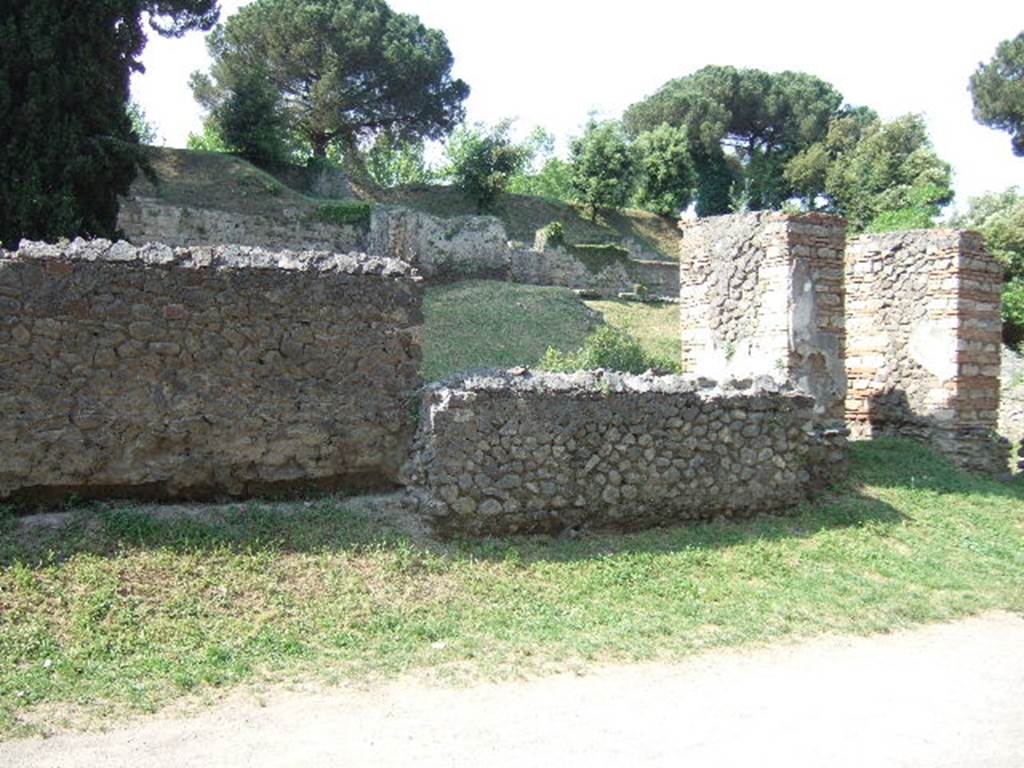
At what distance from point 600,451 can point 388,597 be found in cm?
251

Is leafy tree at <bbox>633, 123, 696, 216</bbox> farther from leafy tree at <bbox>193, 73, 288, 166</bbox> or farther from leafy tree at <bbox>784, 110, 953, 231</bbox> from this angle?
leafy tree at <bbox>193, 73, 288, 166</bbox>

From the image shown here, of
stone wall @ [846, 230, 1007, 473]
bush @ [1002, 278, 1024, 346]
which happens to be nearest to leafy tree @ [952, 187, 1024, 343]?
bush @ [1002, 278, 1024, 346]

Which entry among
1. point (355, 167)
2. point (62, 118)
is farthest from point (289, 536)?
point (355, 167)

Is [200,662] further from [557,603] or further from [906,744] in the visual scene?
[906,744]

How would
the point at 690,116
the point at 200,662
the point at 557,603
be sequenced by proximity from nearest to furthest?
the point at 200,662 < the point at 557,603 < the point at 690,116

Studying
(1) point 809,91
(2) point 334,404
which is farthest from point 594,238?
(2) point 334,404

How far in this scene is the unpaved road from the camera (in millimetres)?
4324

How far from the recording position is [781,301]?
34.5 feet

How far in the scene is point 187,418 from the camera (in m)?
7.12

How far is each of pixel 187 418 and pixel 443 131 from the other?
35.3 metres

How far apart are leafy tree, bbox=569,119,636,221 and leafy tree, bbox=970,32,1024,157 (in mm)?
14666

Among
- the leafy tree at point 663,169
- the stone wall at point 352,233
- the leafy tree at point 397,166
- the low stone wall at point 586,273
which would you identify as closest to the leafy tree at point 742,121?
the leafy tree at point 663,169

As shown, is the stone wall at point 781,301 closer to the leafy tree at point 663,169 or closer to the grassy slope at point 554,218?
the grassy slope at point 554,218

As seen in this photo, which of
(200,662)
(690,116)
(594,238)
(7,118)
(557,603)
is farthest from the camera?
(690,116)
